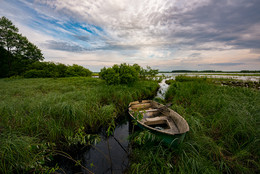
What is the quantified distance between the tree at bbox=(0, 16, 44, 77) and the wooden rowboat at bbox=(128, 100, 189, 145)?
34.6 m

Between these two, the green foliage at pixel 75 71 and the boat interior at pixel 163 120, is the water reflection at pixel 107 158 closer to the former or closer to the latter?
the boat interior at pixel 163 120

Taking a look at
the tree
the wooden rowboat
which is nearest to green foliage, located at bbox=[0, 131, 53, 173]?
the wooden rowboat

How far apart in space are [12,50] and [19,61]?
117 inches

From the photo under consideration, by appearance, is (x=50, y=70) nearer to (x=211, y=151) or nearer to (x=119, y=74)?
(x=119, y=74)

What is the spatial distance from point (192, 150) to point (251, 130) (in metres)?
2.31

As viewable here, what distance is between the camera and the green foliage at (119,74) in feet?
37.7

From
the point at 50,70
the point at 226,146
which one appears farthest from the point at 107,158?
the point at 50,70

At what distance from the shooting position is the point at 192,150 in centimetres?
309

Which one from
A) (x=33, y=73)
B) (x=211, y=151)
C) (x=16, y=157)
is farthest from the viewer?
Result: (x=33, y=73)

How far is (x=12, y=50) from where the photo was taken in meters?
25.0

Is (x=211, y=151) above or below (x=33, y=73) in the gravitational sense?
below

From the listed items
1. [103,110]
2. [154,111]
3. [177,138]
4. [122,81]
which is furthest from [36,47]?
[177,138]

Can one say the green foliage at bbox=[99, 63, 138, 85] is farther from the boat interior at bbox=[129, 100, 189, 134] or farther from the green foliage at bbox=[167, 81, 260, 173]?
the green foliage at bbox=[167, 81, 260, 173]

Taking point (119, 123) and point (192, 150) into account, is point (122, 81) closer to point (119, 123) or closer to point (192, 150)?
point (119, 123)
